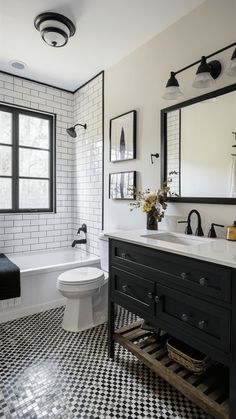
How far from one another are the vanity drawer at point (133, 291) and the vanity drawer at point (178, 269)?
59 mm

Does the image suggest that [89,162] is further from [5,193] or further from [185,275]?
[185,275]

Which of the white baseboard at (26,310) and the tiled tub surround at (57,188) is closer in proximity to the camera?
the white baseboard at (26,310)

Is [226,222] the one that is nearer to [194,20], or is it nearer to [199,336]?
[199,336]

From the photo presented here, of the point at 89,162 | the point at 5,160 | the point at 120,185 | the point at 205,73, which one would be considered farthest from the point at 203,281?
the point at 5,160

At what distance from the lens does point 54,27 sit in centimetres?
210

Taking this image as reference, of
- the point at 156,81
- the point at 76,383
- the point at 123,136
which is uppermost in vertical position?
the point at 156,81

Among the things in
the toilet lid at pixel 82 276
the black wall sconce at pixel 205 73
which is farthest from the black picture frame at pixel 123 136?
the toilet lid at pixel 82 276

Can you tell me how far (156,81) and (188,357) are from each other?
2122 millimetres

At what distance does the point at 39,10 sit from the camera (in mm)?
1990

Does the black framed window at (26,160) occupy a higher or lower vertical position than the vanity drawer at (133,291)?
higher

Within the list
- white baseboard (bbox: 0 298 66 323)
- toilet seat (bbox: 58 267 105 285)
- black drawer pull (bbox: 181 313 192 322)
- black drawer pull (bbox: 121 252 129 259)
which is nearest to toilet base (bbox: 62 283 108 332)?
toilet seat (bbox: 58 267 105 285)

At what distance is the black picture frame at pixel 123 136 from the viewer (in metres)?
2.46

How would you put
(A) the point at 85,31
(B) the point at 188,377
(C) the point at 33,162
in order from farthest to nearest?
(C) the point at 33,162 < (A) the point at 85,31 < (B) the point at 188,377

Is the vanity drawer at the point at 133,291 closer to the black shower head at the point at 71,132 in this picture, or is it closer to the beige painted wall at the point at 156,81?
the beige painted wall at the point at 156,81
